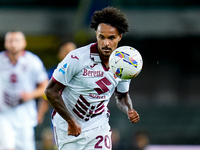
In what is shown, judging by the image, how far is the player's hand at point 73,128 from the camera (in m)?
4.47

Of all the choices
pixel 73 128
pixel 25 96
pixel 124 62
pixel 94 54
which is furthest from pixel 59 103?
pixel 25 96

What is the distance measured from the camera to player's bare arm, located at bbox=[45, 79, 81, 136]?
4.50 metres

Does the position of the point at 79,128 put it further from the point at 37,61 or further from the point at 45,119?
the point at 45,119

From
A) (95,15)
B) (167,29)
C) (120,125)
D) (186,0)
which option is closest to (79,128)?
(95,15)

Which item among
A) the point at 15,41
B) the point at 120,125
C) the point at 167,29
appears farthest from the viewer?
the point at 167,29

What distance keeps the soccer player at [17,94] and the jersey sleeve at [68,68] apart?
224 cm

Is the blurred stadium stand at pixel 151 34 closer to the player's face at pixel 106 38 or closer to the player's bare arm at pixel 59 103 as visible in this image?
the player's face at pixel 106 38

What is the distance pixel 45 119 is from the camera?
51.6 ft

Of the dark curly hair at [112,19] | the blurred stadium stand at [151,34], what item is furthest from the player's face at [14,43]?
the blurred stadium stand at [151,34]

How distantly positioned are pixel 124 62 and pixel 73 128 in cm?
86

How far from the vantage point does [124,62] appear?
4543mm

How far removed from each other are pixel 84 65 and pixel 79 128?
67 cm

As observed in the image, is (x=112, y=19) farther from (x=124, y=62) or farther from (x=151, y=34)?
(x=151, y=34)

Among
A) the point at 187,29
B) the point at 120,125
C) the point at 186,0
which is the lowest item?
the point at 120,125
